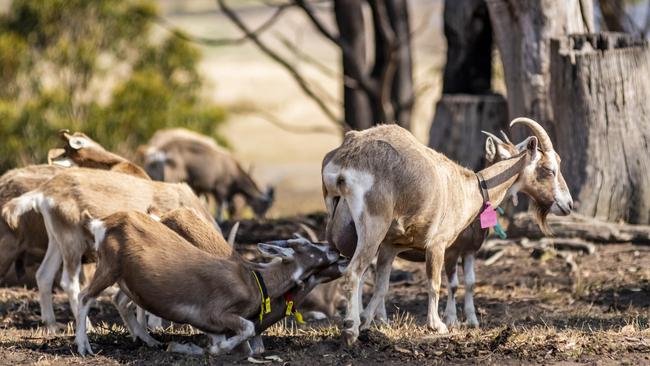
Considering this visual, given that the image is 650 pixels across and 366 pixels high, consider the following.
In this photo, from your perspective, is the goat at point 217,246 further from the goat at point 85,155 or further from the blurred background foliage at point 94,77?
the blurred background foliage at point 94,77

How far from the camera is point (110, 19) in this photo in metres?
26.2

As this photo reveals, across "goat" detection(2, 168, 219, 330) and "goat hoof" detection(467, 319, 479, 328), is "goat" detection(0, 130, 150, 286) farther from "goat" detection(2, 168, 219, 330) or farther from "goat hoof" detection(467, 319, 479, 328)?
"goat hoof" detection(467, 319, 479, 328)

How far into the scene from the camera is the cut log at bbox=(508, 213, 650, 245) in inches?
509

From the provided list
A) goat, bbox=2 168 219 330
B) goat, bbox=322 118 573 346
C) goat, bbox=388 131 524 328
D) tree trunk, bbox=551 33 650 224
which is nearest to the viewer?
goat, bbox=322 118 573 346

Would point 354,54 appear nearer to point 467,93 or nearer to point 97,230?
point 467,93

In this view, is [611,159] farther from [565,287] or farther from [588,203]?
[565,287]

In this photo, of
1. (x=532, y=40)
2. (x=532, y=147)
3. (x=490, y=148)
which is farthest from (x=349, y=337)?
(x=532, y=40)

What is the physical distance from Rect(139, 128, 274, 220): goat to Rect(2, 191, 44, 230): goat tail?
6884 millimetres

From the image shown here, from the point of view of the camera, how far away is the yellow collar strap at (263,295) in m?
8.47

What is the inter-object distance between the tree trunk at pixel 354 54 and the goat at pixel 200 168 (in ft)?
6.77

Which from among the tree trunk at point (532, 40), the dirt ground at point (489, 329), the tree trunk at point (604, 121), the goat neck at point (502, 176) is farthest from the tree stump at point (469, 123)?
the goat neck at point (502, 176)

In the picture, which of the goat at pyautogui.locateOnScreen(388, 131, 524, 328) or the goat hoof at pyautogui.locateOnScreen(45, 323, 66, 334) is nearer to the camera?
the goat at pyautogui.locateOnScreen(388, 131, 524, 328)

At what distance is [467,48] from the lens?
15820mm

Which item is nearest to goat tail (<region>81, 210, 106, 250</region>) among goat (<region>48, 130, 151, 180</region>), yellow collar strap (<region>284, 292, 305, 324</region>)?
yellow collar strap (<region>284, 292, 305, 324</region>)
